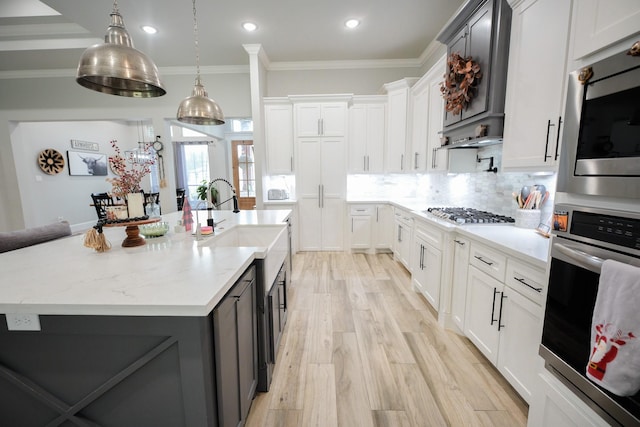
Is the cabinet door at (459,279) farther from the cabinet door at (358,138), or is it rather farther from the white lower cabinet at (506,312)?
the cabinet door at (358,138)

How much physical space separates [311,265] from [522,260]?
2.85 metres

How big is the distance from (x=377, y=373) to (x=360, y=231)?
2.77m

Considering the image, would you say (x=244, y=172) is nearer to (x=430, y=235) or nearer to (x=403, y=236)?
(x=403, y=236)

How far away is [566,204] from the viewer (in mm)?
1069

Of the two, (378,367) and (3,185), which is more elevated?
Answer: (3,185)

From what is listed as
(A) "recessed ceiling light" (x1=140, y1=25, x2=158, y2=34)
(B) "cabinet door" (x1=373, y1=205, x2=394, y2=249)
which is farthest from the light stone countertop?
(A) "recessed ceiling light" (x1=140, y1=25, x2=158, y2=34)

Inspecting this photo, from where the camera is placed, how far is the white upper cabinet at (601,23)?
0.84 meters

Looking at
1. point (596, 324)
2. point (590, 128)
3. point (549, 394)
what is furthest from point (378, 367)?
point (590, 128)

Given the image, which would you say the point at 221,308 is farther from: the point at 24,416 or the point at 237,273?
the point at 24,416

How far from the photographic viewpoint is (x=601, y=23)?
3.06 feet

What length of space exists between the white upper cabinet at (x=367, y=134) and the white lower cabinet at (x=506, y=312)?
278 cm

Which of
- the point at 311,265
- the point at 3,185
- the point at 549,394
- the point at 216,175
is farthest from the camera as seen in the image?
the point at 216,175

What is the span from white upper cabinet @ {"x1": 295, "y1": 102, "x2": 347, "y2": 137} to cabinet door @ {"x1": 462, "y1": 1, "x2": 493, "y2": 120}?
87.1 inches

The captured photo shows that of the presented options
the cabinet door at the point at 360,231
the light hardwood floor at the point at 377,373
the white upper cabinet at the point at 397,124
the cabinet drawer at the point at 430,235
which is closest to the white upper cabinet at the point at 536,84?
the cabinet drawer at the point at 430,235
